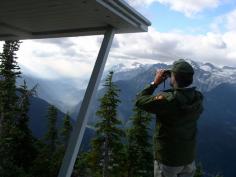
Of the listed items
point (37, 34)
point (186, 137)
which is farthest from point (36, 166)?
point (186, 137)

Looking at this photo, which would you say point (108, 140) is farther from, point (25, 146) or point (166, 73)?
point (166, 73)

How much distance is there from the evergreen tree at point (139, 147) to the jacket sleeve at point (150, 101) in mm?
33942

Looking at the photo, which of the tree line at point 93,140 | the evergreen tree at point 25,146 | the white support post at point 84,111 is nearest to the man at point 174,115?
the white support post at point 84,111

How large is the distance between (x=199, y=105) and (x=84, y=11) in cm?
168

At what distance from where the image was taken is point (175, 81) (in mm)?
4238

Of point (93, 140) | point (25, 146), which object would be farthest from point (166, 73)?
point (25, 146)

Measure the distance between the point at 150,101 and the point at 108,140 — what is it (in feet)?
114

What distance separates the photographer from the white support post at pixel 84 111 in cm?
531

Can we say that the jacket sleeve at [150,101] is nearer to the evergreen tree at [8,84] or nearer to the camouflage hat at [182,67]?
the camouflage hat at [182,67]

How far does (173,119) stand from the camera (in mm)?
4211

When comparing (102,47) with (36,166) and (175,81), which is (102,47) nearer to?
(175,81)

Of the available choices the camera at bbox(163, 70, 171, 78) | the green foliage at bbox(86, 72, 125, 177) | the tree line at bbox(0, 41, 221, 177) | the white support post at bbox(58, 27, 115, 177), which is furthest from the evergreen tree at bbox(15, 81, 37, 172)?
the camera at bbox(163, 70, 171, 78)

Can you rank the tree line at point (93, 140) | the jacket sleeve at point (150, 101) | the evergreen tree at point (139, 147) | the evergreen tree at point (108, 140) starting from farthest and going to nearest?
the evergreen tree at point (139, 147) → the evergreen tree at point (108, 140) → the tree line at point (93, 140) → the jacket sleeve at point (150, 101)

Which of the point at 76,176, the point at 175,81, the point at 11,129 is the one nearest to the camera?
the point at 175,81
